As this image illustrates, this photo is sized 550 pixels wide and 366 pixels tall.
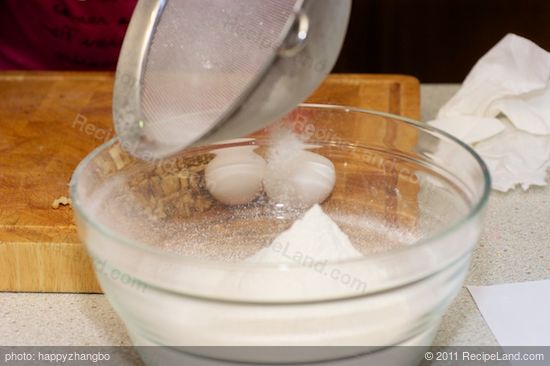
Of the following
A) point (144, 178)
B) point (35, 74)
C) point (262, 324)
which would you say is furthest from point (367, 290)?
point (35, 74)

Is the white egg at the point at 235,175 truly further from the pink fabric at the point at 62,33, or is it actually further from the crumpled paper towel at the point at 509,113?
the pink fabric at the point at 62,33

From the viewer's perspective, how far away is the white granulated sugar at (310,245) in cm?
83

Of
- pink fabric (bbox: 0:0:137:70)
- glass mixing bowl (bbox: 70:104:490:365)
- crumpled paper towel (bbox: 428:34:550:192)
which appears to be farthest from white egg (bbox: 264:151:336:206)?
pink fabric (bbox: 0:0:137:70)

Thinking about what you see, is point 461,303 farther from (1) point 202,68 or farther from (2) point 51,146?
(2) point 51,146

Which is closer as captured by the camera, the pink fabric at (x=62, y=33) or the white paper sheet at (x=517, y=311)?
the white paper sheet at (x=517, y=311)

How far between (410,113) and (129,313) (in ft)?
2.30

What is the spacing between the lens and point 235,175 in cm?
101

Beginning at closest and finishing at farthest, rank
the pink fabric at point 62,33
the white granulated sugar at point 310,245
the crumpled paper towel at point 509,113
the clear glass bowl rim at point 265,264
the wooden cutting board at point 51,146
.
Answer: the clear glass bowl rim at point 265,264, the white granulated sugar at point 310,245, the wooden cutting board at point 51,146, the crumpled paper towel at point 509,113, the pink fabric at point 62,33

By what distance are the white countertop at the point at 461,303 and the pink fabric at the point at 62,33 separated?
29.7 inches

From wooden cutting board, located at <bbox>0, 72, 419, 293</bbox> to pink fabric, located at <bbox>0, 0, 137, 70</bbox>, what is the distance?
0.14 metres

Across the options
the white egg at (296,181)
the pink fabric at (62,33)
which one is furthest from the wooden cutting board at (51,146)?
the white egg at (296,181)

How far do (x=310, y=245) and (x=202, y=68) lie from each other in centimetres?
33

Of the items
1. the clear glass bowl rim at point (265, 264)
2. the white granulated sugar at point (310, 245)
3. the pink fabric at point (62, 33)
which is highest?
the clear glass bowl rim at point (265, 264)

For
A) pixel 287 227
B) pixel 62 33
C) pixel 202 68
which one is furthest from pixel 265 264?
pixel 62 33
